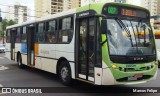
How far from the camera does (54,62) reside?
11492 millimetres

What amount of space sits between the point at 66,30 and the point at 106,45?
276 cm

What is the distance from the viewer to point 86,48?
909 centimetres

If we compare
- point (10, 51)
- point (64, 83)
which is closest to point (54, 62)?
point (64, 83)

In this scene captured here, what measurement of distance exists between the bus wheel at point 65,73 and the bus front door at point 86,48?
0.76 m

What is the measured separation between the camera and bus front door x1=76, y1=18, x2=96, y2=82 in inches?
345

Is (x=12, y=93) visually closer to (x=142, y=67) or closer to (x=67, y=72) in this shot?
(x=67, y=72)

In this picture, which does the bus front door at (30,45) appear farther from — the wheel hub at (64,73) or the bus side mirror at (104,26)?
the bus side mirror at (104,26)

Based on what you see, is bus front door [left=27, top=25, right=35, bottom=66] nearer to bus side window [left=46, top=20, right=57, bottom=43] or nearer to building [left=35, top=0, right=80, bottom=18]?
bus side window [left=46, top=20, right=57, bottom=43]

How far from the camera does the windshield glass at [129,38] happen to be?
8.30 metres

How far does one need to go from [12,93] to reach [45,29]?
421 centimetres

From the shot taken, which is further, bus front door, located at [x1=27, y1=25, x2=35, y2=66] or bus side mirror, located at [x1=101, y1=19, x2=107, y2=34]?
bus front door, located at [x1=27, y1=25, x2=35, y2=66]

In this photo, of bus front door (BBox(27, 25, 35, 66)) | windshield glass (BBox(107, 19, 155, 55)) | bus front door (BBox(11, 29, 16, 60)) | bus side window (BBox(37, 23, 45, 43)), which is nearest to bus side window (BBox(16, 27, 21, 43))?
bus front door (BBox(11, 29, 16, 60))

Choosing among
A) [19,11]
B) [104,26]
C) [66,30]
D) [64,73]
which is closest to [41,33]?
[66,30]

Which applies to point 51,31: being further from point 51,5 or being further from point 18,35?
point 51,5
